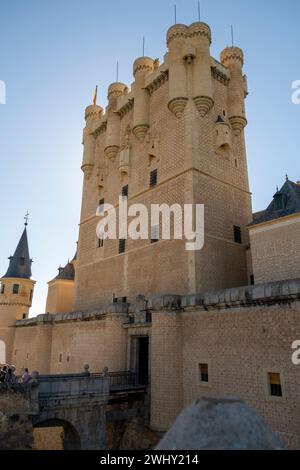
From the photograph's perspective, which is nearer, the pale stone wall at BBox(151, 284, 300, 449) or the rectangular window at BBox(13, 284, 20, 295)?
the pale stone wall at BBox(151, 284, 300, 449)

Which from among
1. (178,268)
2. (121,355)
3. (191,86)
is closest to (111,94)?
(191,86)

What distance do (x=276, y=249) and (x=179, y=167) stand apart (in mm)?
7207

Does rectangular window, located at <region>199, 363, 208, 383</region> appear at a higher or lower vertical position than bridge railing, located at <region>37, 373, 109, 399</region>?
higher

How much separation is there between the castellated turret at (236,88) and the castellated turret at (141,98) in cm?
540

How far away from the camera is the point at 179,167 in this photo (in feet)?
62.1

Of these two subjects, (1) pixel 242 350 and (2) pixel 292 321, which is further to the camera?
(1) pixel 242 350

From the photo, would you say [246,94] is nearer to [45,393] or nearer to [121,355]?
[121,355]

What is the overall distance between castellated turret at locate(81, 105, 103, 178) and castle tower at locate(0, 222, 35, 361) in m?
11.4

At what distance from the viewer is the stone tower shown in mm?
17984

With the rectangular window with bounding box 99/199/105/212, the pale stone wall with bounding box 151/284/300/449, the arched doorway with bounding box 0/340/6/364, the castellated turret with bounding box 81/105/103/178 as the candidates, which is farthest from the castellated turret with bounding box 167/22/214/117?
the arched doorway with bounding box 0/340/6/364

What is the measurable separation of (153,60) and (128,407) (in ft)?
75.2

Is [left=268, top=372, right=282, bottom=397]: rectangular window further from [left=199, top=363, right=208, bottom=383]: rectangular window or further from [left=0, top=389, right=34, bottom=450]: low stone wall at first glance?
[left=0, top=389, right=34, bottom=450]: low stone wall

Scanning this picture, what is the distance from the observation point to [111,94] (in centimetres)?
A: 2708

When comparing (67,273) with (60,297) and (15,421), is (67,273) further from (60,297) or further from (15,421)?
(15,421)
